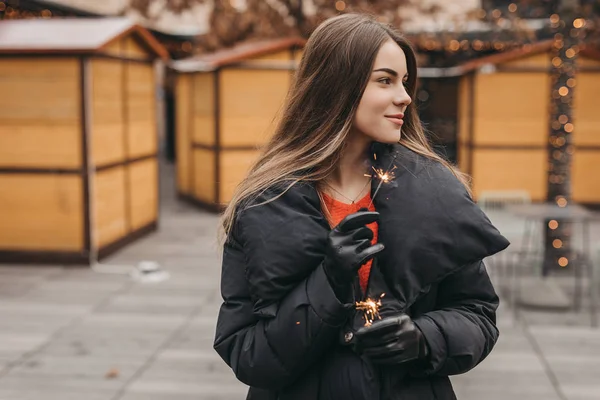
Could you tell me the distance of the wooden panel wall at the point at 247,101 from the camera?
42.1ft

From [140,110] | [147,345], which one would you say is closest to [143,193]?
[140,110]

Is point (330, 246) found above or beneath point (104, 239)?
above

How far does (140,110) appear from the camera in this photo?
11.2m

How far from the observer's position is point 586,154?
13.6 m

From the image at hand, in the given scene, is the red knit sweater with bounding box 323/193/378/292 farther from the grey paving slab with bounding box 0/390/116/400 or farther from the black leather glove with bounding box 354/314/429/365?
the grey paving slab with bounding box 0/390/116/400

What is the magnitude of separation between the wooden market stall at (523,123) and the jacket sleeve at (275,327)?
11872 millimetres

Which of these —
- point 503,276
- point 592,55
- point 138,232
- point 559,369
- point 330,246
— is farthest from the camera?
point 592,55

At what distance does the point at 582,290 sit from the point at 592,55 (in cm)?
634

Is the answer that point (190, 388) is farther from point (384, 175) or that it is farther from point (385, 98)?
point (385, 98)

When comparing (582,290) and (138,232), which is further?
(138,232)

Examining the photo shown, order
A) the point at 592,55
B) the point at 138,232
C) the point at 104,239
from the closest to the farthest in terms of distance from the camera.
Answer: the point at 104,239 → the point at 138,232 → the point at 592,55

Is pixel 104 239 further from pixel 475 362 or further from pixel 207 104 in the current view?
pixel 475 362

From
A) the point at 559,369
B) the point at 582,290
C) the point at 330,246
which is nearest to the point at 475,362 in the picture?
the point at 330,246

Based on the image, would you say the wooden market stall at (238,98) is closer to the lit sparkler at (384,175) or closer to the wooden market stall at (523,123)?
the wooden market stall at (523,123)
